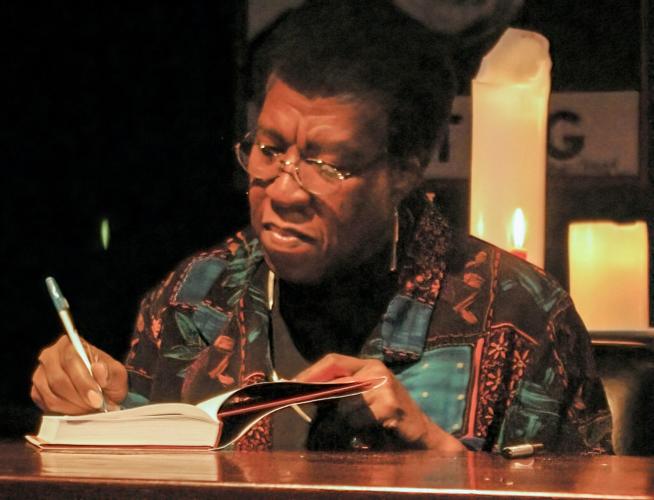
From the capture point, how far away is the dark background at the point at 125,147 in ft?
4.99

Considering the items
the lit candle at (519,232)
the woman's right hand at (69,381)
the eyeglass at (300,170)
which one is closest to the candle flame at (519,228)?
the lit candle at (519,232)

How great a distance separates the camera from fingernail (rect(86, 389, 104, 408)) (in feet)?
3.56

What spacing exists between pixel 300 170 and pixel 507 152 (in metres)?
0.32

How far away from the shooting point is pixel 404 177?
140 centimetres

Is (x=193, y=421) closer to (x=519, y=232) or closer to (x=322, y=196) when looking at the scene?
(x=322, y=196)

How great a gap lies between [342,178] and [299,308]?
171mm

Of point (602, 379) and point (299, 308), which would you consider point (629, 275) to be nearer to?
point (602, 379)

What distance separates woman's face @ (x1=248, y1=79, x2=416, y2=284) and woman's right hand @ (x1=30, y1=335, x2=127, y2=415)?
0.28m

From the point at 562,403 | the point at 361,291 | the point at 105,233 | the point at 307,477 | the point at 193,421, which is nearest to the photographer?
the point at 307,477

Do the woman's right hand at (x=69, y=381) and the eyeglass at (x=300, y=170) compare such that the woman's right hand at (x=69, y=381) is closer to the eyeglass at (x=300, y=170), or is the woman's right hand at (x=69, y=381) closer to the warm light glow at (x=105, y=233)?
the eyeglass at (x=300, y=170)

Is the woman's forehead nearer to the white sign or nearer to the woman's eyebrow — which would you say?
the woman's eyebrow

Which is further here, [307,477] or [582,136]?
[582,136]

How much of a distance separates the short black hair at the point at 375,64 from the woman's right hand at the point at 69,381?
0.44 metres

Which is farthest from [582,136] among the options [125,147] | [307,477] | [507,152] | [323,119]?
[307,477]
